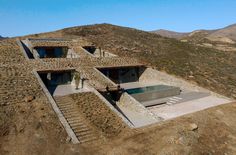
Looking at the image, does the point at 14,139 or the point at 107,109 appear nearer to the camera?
the point at 14,139

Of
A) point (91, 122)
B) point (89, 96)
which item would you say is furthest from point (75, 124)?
point (89, 96)

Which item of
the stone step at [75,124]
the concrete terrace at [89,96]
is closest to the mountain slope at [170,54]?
the concrete terrace at [89,96]

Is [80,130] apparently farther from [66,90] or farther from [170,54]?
[170,54]

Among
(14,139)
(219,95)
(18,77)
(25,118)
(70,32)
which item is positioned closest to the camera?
(14,139)

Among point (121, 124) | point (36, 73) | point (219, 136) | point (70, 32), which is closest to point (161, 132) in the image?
point (121, 124)

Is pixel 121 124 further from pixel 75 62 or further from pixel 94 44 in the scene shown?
pixel 94 44

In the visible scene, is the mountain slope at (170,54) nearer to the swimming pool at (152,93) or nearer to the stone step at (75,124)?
the swimming pool at (152,93)

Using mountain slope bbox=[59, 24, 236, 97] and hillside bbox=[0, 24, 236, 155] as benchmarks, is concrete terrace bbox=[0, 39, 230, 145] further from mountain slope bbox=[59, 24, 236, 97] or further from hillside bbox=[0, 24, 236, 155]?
mountain slope bbox=[59, 24, 236, 97]

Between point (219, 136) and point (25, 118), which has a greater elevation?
point (25, 118)
